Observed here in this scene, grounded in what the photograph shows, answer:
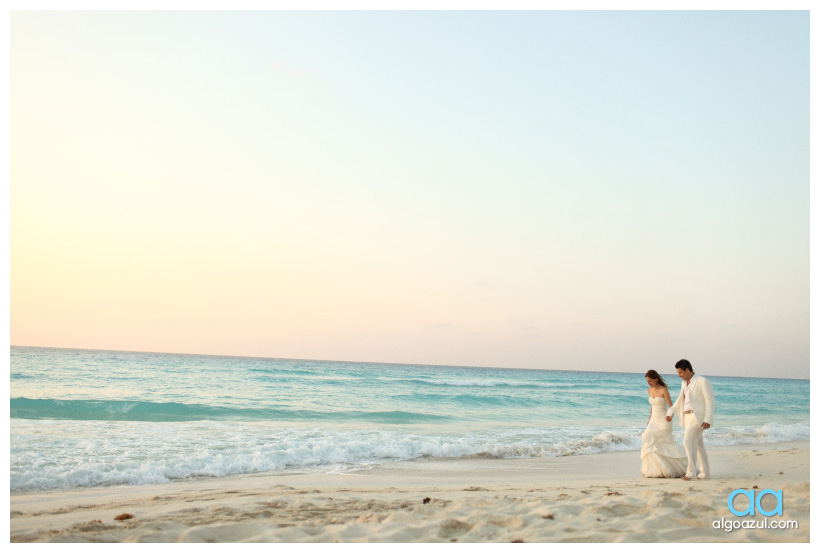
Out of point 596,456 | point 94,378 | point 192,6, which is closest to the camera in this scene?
point 192,6

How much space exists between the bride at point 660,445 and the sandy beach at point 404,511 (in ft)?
1.09

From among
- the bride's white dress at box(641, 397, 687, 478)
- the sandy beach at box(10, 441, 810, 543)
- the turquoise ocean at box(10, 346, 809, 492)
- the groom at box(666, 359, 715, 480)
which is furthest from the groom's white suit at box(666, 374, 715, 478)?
the turquoise ocean at box(10, 346, 809, 492)

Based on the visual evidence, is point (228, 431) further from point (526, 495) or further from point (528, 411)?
point (528, 411)

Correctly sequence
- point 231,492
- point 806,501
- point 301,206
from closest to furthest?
point 806,501
point 231,492
point 301,206

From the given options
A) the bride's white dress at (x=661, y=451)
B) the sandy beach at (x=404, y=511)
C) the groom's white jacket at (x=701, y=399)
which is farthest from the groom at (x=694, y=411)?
the sandy beach at (x=404, y=511)

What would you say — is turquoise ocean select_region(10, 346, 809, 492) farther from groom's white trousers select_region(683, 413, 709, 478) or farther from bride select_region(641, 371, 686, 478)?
groom's white trousers select_region(683, 413, 709, 478)

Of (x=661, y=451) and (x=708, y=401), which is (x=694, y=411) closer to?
(x=708, y=401)

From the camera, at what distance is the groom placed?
6938 millimetres

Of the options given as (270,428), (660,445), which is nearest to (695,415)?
(660,445)

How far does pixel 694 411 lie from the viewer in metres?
7.00

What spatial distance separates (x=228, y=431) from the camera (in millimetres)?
11180
